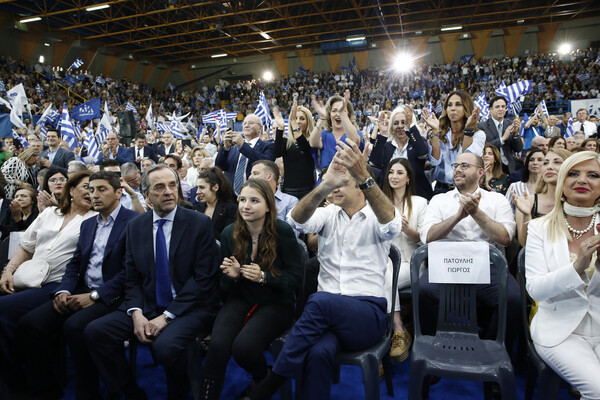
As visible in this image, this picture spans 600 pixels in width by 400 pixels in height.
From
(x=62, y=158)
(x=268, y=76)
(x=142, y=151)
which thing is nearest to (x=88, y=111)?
(x=142, y=151)

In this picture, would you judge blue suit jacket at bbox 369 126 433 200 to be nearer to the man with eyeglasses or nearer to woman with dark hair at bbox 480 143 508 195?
woman with dark hair at bbox 480 143 508 195

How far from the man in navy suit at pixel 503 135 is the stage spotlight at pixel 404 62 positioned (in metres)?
17.2

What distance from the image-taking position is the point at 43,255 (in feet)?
9.43

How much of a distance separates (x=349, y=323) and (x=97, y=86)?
20.5 m

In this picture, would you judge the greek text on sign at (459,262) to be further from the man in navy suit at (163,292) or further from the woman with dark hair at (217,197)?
the woman with dark hair at (217,197)

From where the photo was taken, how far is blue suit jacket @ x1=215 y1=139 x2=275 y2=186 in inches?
154

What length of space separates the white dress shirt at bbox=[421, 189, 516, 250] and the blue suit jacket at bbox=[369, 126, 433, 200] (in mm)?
710

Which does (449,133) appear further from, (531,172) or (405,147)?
(531,172)

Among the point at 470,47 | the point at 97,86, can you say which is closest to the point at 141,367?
the point at 97,86

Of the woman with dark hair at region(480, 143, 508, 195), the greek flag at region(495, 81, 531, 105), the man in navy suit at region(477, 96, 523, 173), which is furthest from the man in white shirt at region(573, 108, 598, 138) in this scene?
the woman with dark hair at region(480, 143, 508, 195)

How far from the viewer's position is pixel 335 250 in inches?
88.7

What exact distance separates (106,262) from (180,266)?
1.94 ft

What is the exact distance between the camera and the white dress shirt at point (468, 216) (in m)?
2.56

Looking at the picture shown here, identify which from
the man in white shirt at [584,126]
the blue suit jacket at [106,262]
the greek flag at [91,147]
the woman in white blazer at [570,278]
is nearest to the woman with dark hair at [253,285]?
the blue suit jacket at [106,262]
